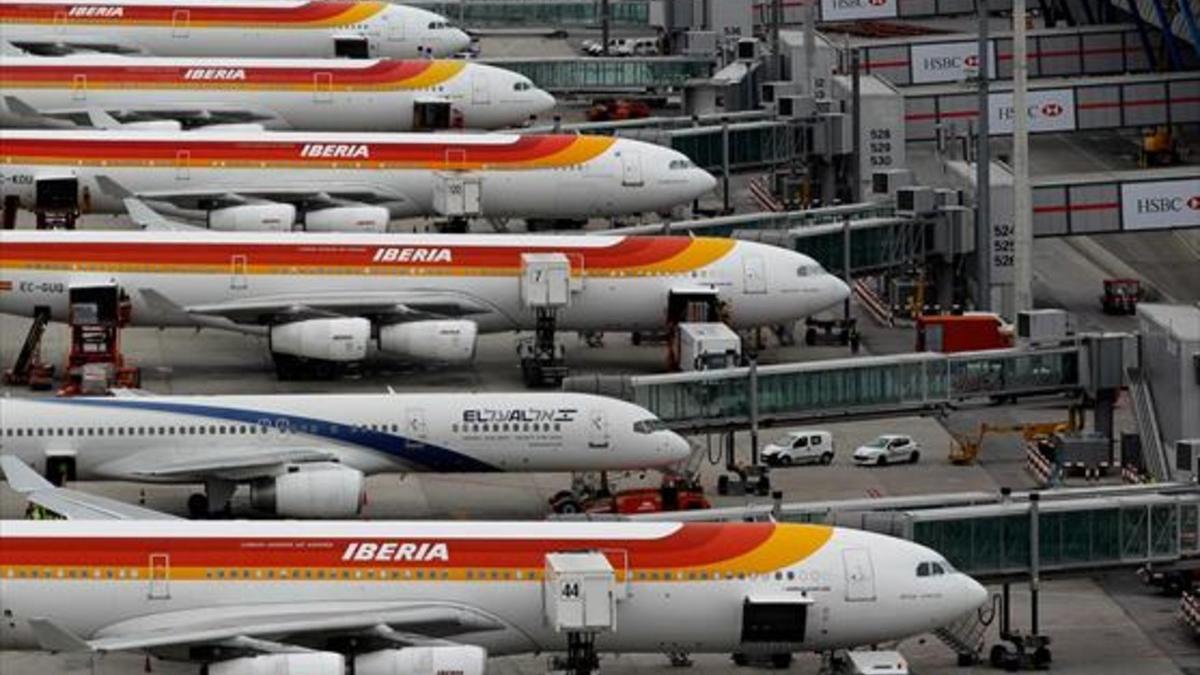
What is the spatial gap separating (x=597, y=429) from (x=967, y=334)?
18.1m

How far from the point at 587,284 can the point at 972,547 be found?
3379 centimetres

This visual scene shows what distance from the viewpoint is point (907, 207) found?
139m

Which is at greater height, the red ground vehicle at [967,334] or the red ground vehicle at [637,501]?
the red ground vehicle at [967,334]

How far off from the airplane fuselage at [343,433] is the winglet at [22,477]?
4003 millimetres

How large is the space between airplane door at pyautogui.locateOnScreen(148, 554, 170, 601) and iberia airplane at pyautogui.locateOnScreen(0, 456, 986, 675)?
0.02m

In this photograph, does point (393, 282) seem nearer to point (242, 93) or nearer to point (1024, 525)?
point (242, 93)

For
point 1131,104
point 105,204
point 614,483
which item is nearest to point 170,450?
point 614,483

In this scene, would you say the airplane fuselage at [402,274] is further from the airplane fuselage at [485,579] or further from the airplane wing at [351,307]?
the airplane fuselage at [485,579]

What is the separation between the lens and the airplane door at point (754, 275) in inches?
5157

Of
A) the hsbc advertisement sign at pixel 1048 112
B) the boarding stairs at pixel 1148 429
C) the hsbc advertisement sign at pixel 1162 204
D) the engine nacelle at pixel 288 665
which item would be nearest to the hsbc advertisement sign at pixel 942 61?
the hsbc advertisement sign at pixel 1048 112

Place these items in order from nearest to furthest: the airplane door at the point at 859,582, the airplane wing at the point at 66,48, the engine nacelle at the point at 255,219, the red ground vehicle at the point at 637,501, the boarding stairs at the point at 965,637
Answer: the airplane door at the point at 859,582
the boarding stairs at the point at 965,637
the red ground vehicle at the point at 637,501
the engine nacelle at the point at 255,219
the airplane wing at the point at 66,48

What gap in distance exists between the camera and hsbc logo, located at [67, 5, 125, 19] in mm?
178875

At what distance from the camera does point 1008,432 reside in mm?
123438

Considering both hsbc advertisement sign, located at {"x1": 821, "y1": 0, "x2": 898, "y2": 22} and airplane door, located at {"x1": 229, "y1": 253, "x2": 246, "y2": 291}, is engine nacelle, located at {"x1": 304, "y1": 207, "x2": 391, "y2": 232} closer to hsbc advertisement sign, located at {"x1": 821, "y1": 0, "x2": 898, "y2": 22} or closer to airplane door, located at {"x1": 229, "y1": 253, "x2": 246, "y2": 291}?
airplane door, located at {"x1": 229, "y1": 253, "x2": 246, "y2": 291}
